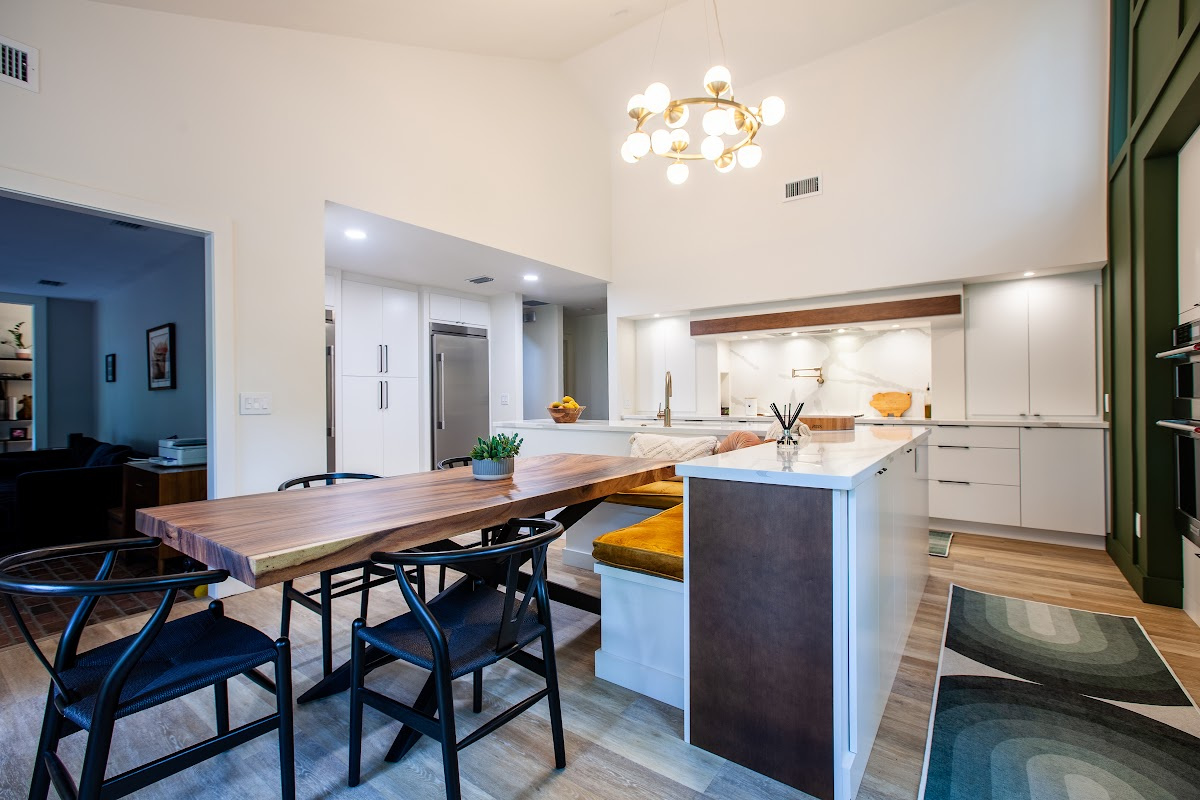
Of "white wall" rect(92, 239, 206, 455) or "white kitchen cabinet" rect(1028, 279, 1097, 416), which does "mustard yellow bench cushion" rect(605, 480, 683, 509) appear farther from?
"white kitchen cabinet" rect(1028, 279, 1097, 416)

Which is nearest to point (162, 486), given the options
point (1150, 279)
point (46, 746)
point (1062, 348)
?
point (46, 746)

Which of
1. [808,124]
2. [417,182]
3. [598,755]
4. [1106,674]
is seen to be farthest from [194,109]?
[1106,674]

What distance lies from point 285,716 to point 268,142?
3.13m

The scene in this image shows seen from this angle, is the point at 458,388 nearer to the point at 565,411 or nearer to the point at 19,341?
the point at 565,411

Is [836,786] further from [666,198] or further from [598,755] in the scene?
[666,198]

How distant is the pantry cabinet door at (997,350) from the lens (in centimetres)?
415

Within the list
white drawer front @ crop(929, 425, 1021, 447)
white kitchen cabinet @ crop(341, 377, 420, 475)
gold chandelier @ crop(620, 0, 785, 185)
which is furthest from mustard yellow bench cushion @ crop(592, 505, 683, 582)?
white kitchen cabinet @ crop(341, 377, 420, 475)

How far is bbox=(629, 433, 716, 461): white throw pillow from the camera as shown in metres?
3.49

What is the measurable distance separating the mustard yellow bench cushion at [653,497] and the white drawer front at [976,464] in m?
2.35

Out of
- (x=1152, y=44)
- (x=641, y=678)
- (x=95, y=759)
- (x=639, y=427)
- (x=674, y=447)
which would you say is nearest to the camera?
(x=95, y=759)

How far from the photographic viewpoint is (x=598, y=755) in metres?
1.61

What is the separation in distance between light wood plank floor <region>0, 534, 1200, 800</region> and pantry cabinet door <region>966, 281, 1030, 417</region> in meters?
2.05

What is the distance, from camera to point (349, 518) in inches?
59.2

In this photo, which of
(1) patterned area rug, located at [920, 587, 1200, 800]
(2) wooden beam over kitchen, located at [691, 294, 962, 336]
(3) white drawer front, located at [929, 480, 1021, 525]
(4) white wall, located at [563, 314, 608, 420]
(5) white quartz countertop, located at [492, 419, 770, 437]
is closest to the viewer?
(1) patterned area rug, located at [920, 587, 1200, 800]
